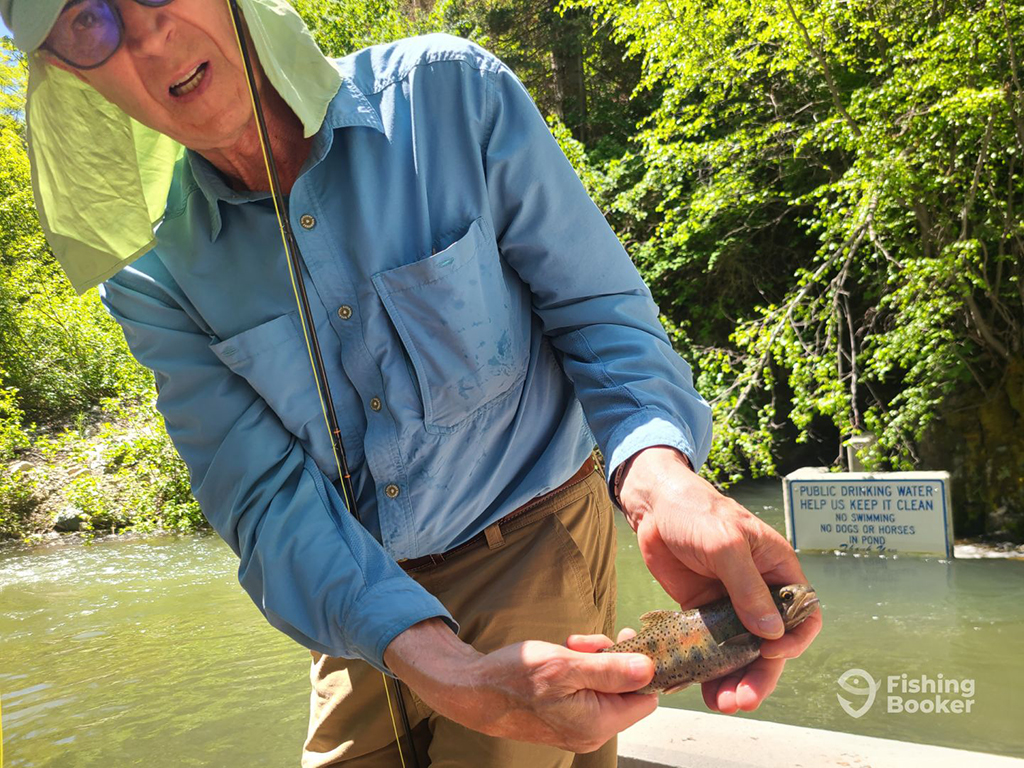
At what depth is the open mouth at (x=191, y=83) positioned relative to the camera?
1732 mm

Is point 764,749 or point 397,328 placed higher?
point 397,328

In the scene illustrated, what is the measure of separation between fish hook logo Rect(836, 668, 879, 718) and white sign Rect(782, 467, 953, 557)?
278cm

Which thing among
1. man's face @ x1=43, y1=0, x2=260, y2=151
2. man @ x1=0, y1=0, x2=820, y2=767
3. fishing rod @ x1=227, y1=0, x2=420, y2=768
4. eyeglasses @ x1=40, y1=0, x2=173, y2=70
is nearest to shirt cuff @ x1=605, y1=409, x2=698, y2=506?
man @ x1=0, y1=0, x2=820, y2=767

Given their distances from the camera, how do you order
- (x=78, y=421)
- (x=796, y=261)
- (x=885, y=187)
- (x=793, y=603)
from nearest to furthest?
(x=793, y=603)
(x=885, y=187)
(x=796, y=261)
(x=78, y=421)

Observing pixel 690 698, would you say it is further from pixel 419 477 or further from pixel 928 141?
pixel 928 141

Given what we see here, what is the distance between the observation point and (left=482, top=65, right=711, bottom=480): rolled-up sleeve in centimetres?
179

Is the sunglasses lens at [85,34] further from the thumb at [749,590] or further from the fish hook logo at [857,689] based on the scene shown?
the fish hook logo at [857,689]

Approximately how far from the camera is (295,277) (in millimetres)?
1883

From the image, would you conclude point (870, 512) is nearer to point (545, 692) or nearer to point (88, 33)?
point (545, 692)

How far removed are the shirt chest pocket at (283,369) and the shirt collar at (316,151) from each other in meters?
0.24

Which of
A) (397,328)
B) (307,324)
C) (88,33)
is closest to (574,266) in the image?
(397,328)

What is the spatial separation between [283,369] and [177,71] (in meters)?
0.61

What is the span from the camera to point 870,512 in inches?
355

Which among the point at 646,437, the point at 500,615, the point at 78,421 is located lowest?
the point at 78,421
